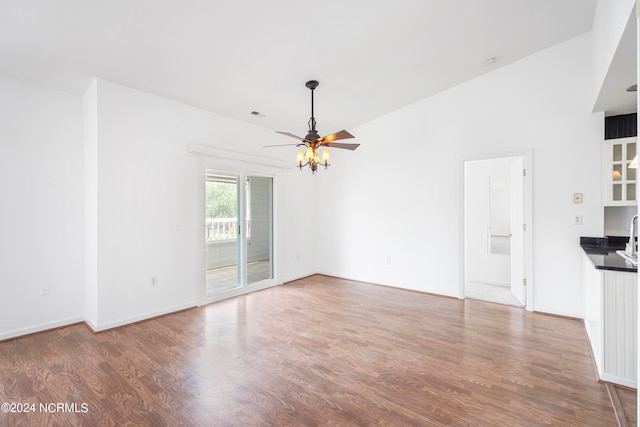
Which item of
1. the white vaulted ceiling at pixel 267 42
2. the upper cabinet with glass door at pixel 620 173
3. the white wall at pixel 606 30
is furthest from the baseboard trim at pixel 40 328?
the upper cabinet with glass door at pixel 620 173

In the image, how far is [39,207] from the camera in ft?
10.8

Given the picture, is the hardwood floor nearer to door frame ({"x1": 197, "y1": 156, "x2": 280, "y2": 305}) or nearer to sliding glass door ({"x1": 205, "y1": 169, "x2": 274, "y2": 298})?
door frame ({"x1": 197, "y1": 156, "x2": 280, "y2": 305})

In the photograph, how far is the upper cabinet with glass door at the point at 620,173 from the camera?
3.22 m

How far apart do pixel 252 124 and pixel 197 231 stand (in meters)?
1.99

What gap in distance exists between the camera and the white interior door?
408 cm

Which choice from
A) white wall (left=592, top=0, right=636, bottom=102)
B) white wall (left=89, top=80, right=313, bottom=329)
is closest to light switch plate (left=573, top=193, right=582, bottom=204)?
white wall (left=592, top=0, right=636, bottom=102)

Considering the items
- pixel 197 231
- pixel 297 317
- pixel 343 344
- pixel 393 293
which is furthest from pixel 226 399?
pixel 393 293

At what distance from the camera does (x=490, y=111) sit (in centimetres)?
419

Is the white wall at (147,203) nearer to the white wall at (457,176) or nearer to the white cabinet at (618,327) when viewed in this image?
the white wall at (457,176)

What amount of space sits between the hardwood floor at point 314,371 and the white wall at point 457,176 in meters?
0.90

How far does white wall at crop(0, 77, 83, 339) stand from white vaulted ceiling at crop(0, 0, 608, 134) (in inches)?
13.7

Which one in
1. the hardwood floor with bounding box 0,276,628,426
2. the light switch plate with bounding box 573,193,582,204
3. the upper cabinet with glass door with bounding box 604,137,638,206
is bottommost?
the hardwood floor with bounding box 0,276,628,426

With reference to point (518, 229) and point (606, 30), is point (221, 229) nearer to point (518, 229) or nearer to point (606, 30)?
point (518, 229)

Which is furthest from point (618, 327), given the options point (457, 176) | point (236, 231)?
point (236, 231)
